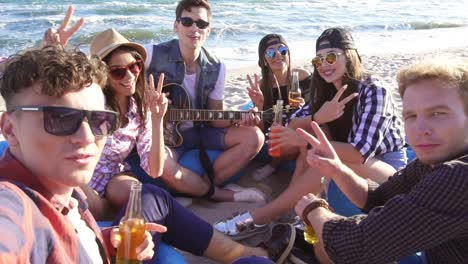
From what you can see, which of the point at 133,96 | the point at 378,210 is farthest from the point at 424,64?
the point at 133,96

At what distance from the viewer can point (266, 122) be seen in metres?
4.70

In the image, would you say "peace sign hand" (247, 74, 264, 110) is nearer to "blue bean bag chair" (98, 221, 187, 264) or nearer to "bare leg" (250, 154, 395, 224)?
"bare leg" (250, 154, 395, 224)

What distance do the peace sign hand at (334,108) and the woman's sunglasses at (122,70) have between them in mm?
1314

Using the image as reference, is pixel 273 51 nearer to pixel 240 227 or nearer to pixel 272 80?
pixel 272 80

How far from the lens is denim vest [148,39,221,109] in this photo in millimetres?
4406

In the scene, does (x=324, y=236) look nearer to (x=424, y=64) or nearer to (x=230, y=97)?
(x=424, y=64)

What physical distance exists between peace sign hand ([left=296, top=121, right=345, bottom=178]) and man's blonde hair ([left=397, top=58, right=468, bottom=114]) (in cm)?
46

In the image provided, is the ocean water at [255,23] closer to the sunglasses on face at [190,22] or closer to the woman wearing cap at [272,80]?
the woman wearing cap at [272,80]

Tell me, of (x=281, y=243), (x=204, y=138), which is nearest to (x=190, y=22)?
(x=204, y=138)

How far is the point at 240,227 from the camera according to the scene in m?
3.65

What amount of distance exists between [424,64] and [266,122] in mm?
2573

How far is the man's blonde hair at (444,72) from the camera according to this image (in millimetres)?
2074

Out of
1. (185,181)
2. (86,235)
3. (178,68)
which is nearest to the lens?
(86,235)

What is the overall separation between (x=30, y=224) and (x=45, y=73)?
502mm
